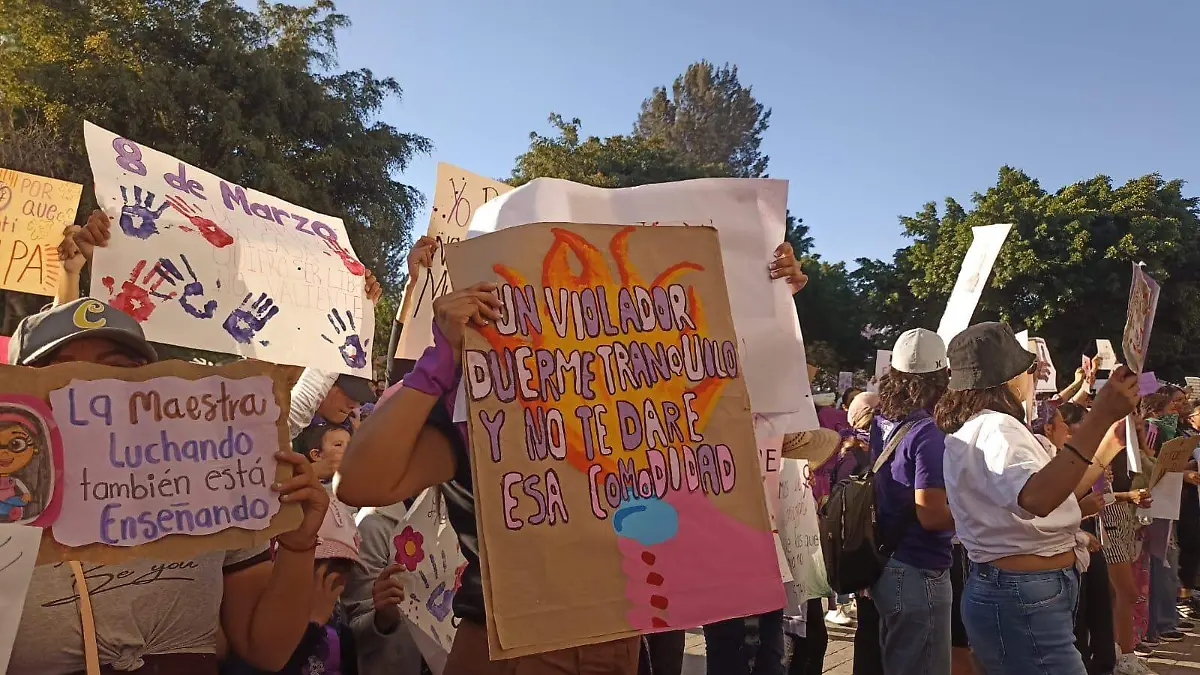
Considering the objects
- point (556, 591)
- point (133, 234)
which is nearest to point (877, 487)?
point (556, 591)

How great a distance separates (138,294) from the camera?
9.86 ft

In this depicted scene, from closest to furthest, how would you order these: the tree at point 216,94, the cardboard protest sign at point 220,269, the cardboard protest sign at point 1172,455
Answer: the cardboard protest sign at point 220,269
the cardboard protest sign at point 1172,455
the tree at point 216,94

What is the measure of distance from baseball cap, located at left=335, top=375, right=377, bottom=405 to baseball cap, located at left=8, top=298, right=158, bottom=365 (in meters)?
1.78

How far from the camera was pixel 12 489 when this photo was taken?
1.57 metres

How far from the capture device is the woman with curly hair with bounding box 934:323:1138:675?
115 inches

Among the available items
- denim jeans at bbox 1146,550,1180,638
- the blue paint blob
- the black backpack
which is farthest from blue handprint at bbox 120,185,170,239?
denim jeans at bbox 1146,550,1180,638

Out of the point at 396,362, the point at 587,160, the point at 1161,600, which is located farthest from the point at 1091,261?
the point at 396,362

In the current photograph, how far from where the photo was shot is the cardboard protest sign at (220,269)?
119 inches

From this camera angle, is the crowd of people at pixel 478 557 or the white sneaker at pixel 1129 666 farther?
the white sneaker at pixel 1129 666

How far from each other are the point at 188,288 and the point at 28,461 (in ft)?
5.37

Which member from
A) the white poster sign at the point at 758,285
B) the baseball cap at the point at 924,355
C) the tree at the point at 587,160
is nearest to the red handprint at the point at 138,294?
the white poster sign at the point at 758,285

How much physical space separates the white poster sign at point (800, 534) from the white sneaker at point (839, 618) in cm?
334

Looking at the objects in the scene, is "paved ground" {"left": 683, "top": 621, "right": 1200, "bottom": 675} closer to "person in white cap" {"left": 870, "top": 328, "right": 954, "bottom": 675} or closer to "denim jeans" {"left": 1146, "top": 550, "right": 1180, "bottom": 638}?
"denim jeans" {"left": 1146, "top": 550, "right": 1180, "bottom": 638}

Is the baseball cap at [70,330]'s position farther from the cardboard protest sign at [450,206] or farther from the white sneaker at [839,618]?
the white sneaker at [839,618]
